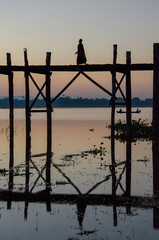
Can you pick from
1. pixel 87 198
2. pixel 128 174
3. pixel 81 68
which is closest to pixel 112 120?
pixel 81 68

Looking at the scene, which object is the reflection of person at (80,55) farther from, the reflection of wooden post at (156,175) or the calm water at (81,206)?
the calm water at (81,206)

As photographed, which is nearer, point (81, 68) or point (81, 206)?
point (81, 206)

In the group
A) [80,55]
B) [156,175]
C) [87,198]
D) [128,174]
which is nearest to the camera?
[87,198]

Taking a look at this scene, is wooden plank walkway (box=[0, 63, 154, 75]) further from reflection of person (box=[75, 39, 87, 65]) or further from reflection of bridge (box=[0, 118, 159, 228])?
reflection of bridge (box=[0, 118, 159, 228])

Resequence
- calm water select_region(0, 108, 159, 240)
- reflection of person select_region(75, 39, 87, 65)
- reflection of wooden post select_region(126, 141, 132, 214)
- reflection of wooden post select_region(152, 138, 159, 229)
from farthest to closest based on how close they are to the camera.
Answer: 1. reflection of person select_region(75, 39, 87, 65)
2. reflection of wooden post select_region(126, 141, 132, 214)
3. reflection of wooden post select_region(152, 138, 159, 229)
4. calm water select_region(0, 108, 159, 240)

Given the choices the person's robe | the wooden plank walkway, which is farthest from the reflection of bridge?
the person's robe

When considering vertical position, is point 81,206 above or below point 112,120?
below

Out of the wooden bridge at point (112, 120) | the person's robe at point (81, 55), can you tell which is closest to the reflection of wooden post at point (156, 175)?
the wooden bridge at point (112, 120)

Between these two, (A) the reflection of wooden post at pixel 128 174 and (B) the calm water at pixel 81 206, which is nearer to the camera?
(B) the calm water at pixel 81 206

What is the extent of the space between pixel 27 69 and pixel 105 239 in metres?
15.9

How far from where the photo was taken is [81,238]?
708 centimetres

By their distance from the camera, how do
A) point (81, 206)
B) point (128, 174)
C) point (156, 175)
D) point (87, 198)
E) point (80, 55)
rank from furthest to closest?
point (80, 55) < point (128, 174) < point (156, 175) < point (87, 198) < point (81, 206)

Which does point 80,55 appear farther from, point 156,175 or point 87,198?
point 87,198

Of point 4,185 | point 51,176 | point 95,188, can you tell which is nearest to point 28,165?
point 51,176
